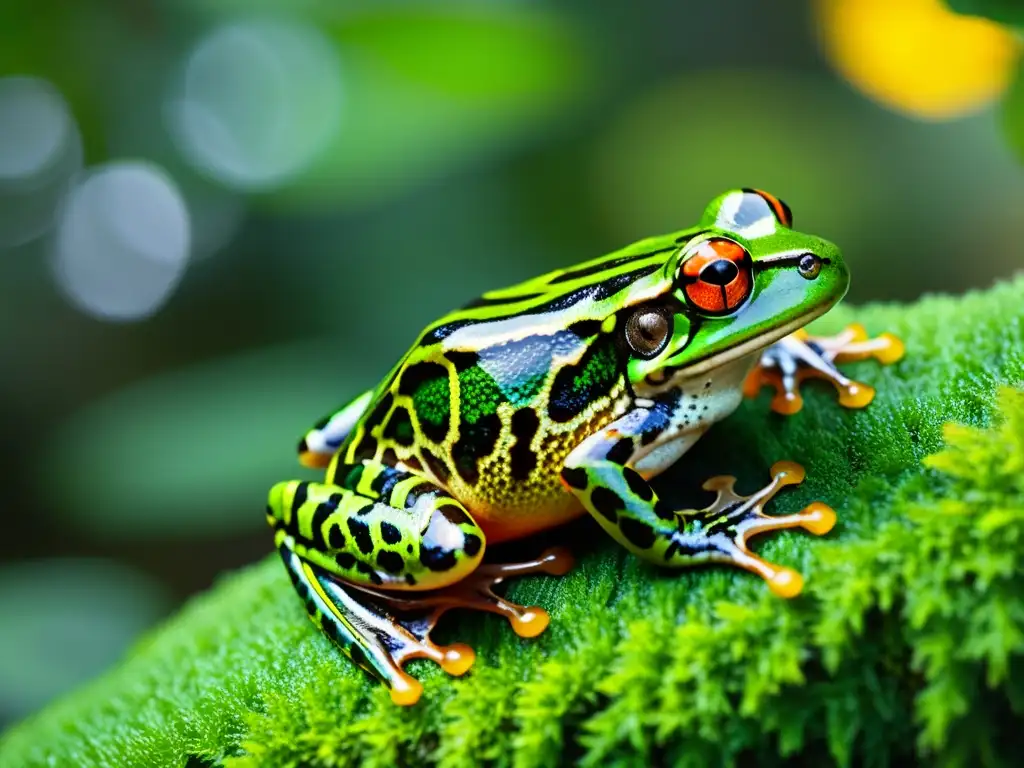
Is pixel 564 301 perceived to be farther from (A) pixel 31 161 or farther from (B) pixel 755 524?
(A) pixel 31 161

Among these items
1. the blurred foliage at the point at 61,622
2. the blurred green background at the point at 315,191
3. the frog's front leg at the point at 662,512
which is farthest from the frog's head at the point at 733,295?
the blurred foliage at the point at 61,622

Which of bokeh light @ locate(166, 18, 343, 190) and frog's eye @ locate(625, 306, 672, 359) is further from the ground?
bokeh light @ locate(166, 18, 343, 190)

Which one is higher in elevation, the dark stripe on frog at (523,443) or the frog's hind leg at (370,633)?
the dark stripe on frog at (523,443)

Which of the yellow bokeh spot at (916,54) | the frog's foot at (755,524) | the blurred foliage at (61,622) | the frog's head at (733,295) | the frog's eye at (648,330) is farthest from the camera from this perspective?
the yellow bokeh spot at (916,54)

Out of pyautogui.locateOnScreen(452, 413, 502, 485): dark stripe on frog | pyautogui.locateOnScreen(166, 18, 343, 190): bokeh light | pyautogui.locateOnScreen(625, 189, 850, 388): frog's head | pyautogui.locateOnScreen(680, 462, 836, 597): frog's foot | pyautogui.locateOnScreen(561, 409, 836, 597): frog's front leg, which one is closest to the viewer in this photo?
pyautogui.locateOnScreen(680, 462, 836, 597): frog's foot

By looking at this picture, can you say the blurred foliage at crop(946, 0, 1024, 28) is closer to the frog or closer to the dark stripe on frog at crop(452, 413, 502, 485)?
the frog

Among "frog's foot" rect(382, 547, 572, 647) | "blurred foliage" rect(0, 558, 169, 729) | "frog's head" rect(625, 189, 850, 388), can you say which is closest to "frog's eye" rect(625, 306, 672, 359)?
"frog's head" rect(625, 189, 850, 388)

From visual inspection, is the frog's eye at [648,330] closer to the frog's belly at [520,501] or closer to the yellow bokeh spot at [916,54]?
the frog's belly at [520,501]
